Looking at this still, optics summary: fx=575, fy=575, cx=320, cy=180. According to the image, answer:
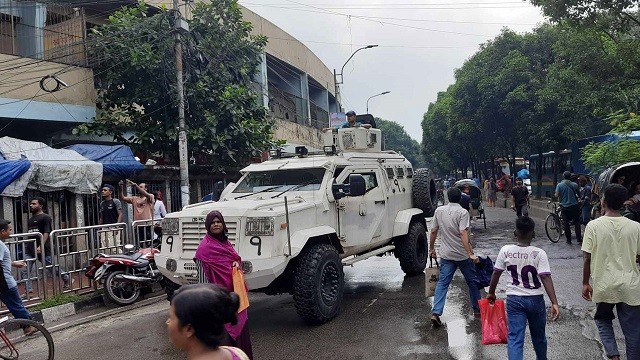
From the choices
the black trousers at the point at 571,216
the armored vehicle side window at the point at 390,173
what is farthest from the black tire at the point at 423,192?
the black trousers at the point at 571,216

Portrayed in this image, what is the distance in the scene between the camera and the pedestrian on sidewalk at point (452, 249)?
6582mm

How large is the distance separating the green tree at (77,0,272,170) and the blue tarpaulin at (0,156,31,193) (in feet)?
10.8

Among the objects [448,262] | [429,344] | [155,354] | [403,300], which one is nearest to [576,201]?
[403,300]

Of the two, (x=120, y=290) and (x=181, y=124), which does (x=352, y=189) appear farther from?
(x=181, y=124)

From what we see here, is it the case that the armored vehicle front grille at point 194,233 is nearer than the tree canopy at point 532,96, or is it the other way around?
the armored vehicle front grille at point 194,233

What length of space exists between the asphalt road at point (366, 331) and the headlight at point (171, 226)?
4.26ft

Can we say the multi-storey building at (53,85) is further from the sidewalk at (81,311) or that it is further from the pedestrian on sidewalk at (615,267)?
the pedestrian on sidewalk at (615,267)

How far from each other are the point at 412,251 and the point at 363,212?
182 cm

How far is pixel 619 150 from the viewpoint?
13.5 m

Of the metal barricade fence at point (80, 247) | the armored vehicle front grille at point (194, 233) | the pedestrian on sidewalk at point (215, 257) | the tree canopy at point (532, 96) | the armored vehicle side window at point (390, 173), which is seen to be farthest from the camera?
the tree canopy at point (532, 96)

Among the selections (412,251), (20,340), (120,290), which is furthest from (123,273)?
(412,251)

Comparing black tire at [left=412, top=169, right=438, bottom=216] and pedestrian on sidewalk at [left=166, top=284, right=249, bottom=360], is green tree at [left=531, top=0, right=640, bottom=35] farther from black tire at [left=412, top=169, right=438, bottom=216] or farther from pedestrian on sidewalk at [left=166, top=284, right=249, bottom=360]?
pedestrian on sidewalk at [left=166, top=284, right=249, bottom=360]

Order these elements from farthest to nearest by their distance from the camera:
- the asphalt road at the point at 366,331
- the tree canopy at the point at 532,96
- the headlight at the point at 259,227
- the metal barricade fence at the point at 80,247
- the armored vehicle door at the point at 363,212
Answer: the tree canopy at the point at 532,96 → the metal barricade fence at the point at 80,247 → the armored vehicle door at the point at 363,212 → the headlight at the point at 259,227 → the asphalt road at the point at 366,331

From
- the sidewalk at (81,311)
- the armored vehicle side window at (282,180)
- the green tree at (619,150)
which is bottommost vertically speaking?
the sidewalk at (81,311)
